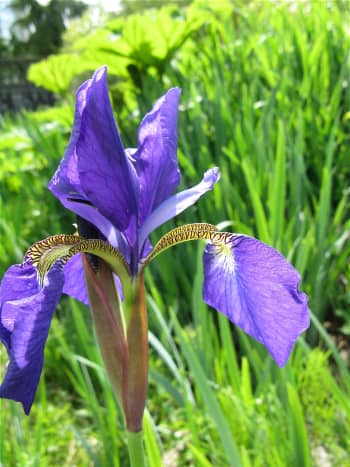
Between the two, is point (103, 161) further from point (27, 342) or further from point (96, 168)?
point (27, 342)

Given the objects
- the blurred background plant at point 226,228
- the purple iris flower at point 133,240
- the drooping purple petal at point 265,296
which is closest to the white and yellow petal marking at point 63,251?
the purple iris flower at point 133,240

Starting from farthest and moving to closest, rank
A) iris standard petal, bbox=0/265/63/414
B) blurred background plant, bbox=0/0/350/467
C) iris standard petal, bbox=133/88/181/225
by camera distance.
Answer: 1. blurred background plant, bbox=0/0/350/467
2. iris standard petal, bbox=133/88/181/225
3. iris standard petal, bbox=0/265/63/414

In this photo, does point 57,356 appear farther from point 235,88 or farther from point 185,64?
point 185,64

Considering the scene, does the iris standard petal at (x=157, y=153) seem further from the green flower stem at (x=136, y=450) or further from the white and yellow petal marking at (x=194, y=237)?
the green flower stem at (x=136, y=450)

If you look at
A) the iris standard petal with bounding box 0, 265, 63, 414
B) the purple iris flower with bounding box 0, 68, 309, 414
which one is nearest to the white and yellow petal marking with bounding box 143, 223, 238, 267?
the purple iris flower with bounding box 0, 68, 309, 414

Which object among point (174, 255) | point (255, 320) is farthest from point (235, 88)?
point (255, 320)

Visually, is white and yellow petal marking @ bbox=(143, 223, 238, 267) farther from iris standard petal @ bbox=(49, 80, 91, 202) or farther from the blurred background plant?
the blurred background plant

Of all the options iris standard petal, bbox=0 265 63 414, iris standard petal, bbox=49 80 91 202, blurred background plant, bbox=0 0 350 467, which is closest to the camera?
iris standard petal, bbox=0 265 63 414
